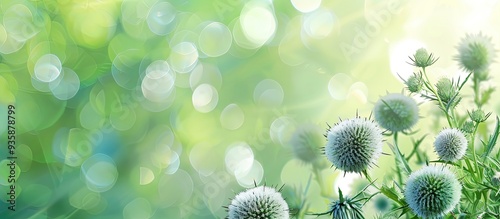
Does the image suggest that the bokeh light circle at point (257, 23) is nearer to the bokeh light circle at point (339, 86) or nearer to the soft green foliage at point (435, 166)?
the bokeh light circle at point (339, 86)

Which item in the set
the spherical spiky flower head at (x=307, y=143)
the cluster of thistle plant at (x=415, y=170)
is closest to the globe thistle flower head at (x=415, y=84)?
the cluster of thistle plant at (x=415, y=170)

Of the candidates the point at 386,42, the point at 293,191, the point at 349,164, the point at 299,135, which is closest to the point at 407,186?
the point at 349,164

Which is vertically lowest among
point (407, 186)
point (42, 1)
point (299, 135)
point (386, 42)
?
point (407, 186)

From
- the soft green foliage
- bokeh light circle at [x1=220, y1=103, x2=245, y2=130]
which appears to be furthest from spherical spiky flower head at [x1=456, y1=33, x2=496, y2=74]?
bokeh light circle at [x1=220, y1=103, x2=245, y2=130]

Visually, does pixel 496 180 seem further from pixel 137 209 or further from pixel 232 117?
pixel 137 209

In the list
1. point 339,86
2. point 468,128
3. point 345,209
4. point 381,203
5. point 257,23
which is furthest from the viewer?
point 257,23

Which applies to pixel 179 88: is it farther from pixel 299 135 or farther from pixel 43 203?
pixel 299 135

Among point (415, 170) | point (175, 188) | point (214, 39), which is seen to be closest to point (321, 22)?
point (214, 39)
